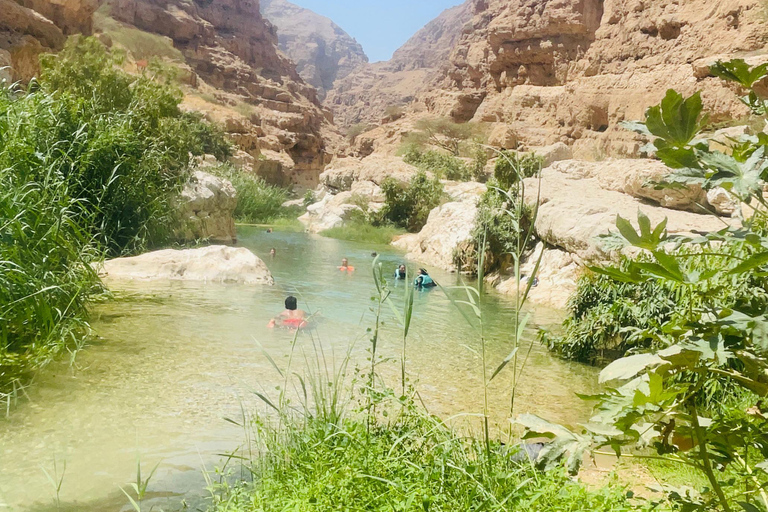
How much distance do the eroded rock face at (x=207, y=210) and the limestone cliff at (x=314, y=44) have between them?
335ft

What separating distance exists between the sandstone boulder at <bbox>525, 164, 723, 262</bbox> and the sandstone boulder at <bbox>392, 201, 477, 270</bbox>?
3.01 m

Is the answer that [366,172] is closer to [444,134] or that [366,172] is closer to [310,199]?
[310,199]

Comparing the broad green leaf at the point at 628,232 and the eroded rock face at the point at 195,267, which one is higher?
the broad green leaf at the point at 628,232

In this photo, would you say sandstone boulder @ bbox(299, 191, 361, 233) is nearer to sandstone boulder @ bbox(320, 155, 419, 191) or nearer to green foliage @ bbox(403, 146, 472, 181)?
sandstone boulder @ bbox(320, 155, 419, 191)

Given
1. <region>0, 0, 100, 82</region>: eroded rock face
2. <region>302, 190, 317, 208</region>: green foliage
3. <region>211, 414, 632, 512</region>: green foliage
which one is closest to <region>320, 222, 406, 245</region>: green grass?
<region>302, 190, 317, 208</region>: green foliage

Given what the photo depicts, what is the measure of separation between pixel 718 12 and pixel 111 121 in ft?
97.5

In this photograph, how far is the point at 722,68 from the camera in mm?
1532

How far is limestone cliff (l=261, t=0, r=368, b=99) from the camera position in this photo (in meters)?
131

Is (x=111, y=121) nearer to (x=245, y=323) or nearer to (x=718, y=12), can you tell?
(x=245, y=323)

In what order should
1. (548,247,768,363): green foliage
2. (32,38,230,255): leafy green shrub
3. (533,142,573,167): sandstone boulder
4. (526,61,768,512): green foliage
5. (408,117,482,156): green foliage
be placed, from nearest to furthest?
(526,61,768,512): green foliage → (548,247,768,363): green foliage → (32,38,230,255): leafy green shrub → (533,142,573,167): sandstone boulder → (408,117,482,156): green foliage

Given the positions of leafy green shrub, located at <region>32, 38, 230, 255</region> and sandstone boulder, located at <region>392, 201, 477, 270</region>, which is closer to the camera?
leafy green shrub, located at <region>32, 38, 230, 255</region>

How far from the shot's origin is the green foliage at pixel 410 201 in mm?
27016

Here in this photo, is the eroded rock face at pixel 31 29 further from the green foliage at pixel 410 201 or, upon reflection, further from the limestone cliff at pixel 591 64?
the limestone cliff at pixel 591 64

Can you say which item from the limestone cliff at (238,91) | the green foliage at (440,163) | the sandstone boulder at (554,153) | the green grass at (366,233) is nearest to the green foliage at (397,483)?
the green grass at (366,233)
